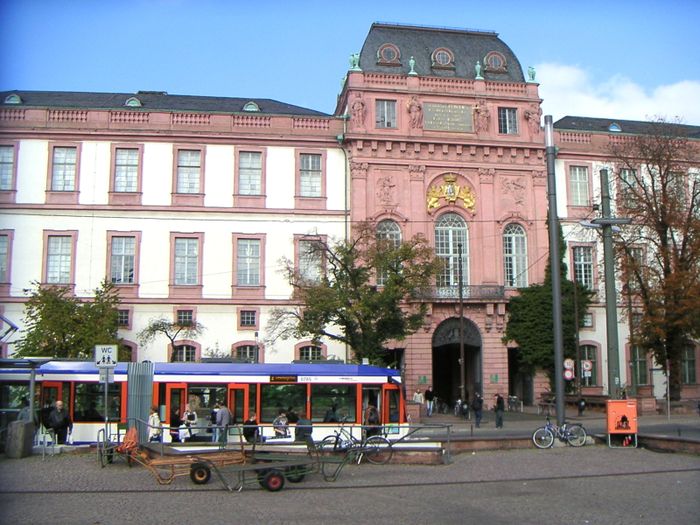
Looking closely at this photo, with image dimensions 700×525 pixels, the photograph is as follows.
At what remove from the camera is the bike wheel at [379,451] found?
814 inches

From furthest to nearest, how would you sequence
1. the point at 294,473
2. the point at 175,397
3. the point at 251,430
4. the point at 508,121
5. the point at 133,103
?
the point at 508,121, the point at 133,103, the point at 175,397, the point at 251,430, the point at 294,473

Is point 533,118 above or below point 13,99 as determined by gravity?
below

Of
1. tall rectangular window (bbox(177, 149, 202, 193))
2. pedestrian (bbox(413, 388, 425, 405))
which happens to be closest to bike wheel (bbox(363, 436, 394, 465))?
pedestrian (bbox(413, 388, 425, 405))

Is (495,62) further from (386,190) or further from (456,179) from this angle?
(386,190)

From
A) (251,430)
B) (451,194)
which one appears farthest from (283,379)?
(451,194)

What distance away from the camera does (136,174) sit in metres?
46.0

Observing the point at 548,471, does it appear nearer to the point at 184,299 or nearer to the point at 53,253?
the point at 184,299

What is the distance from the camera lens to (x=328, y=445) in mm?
21250

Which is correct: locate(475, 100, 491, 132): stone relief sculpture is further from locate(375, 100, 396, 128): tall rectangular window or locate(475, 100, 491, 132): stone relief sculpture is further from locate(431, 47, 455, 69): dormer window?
locate(375, 100, 396, 128): tall rectangular window

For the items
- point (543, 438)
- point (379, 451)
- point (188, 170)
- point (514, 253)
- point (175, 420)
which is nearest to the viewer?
point (379, 451)

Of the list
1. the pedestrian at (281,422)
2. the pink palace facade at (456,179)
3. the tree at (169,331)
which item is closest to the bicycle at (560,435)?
the pedestrian at (281,422)

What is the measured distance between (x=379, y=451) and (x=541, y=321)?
91.9 ft

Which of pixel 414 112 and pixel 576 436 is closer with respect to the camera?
pixel 576 436

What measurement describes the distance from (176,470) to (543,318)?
1292 inches
